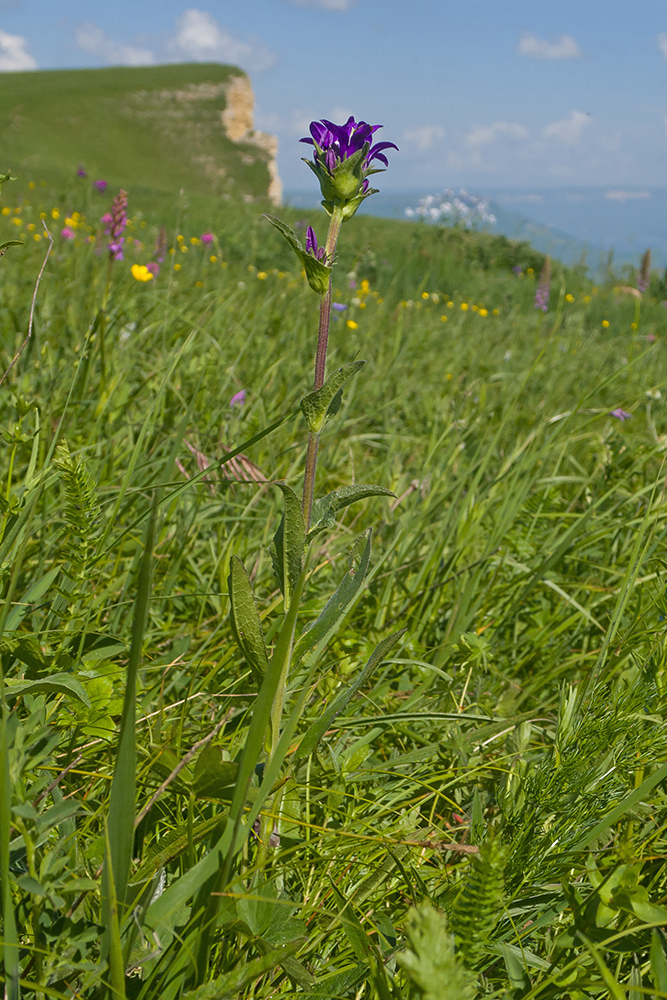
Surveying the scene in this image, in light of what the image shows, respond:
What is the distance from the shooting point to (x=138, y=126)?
4041 cm

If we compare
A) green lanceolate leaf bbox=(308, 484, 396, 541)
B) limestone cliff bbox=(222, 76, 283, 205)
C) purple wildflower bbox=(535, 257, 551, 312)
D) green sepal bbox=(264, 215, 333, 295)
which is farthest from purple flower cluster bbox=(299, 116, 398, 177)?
limestone cliff bbox=(222, 76, 283, 205)

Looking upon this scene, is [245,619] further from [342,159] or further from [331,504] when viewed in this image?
[342,159]

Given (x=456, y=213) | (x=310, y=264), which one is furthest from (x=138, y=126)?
(x=310, y=264)

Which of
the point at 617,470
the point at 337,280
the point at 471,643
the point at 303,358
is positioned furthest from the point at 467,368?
the point at 337,280

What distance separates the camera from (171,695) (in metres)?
1.16

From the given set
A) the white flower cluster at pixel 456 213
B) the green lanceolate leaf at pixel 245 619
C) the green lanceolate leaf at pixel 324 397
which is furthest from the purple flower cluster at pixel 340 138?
the white flower cluster at pixel 456 213

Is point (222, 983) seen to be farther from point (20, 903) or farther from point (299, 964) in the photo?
point (20, 903)

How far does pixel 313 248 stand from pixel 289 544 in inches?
15.8

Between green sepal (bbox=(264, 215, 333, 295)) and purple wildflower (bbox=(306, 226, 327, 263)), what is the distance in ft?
0.05

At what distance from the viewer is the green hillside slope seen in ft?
116

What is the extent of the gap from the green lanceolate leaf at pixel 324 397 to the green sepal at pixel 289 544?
0.34 ft

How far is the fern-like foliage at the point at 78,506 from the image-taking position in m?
0.97

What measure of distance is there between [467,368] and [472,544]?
1908 millimetres

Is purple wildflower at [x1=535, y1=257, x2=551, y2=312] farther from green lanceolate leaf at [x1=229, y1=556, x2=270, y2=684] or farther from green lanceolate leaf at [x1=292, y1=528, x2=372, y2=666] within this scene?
green lanceolate leaf at [x1=229, y1=556, x2=270, y2=684]
